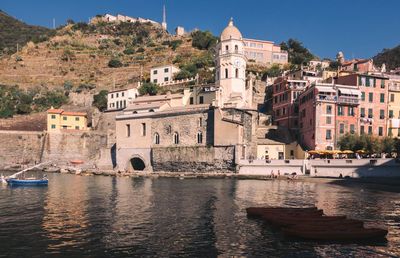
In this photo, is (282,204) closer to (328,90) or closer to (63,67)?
(328,90)

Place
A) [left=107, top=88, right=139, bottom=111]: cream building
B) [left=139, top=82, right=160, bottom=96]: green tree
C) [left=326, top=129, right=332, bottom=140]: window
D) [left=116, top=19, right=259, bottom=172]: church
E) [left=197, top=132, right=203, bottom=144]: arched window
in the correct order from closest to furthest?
[left=326, top=129, right=332, bottom=140]: window
[left=116, top=19, right=259, bottom=172]: church
[left=197, top=132, right=203, bottom=144]: arched window
[left=107, top=88, right=139, bottom=111]: cream building
[left=139, top=82, right=160, bottom=96]: green tree

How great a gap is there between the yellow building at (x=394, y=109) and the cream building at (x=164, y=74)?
166 ft

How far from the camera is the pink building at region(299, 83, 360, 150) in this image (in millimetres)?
61938

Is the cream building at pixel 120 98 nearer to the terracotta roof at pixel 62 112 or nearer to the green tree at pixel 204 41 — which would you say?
the terracotta roof at pixel 62 112

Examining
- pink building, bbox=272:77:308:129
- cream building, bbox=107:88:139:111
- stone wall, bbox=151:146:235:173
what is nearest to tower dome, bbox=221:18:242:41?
pink building, bbox=272:77:308:129

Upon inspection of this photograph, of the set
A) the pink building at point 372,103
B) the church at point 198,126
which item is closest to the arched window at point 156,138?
the church at point 198,126

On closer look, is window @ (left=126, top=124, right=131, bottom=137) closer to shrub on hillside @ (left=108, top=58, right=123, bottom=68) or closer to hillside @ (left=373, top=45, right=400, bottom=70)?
shrub on hillside @ (left=108, top=58, right=123, bottom=68)

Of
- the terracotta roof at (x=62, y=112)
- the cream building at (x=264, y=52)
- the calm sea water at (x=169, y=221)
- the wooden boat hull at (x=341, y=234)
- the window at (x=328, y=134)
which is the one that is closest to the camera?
the calm sea water at (x=169, y=221)

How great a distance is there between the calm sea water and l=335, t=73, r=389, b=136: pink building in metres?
21.5

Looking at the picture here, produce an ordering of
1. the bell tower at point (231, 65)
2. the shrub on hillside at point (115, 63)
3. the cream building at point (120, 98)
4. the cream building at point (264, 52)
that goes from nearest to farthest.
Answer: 1. the bell tower at point (231, 65)
2. the cream building at point (120, 98)
3. the cream building at point (264, 52)
4. the shrub on hillside at point (115, 63)

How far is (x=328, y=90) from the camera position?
62562mm

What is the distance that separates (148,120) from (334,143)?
99.6ft

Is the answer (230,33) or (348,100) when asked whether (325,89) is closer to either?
(348,100)

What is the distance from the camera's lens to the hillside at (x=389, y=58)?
12825 centimetres
